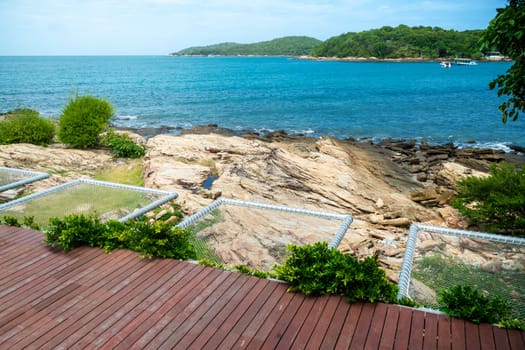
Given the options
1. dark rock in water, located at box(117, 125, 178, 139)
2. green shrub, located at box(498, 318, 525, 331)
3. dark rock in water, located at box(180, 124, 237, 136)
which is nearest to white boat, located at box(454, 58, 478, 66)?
dark rock in water, located at box(180, 124, 237, 136)

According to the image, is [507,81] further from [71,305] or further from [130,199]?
[130,199]

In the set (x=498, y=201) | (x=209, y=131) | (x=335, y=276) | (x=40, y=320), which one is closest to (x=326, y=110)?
(x=209, y=131)

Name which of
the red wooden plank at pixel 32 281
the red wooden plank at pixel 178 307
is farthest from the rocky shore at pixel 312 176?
the red wooden plank at pixel 32 281

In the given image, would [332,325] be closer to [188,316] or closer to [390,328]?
[390,328]

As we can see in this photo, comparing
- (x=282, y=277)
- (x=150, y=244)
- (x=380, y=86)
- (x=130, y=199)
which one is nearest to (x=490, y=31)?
(x=282, y=277)

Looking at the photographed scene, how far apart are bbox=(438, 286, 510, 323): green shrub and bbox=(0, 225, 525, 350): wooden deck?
5.7 inches

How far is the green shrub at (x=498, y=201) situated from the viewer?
48.0ft

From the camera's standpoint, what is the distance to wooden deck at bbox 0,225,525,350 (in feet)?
20.8

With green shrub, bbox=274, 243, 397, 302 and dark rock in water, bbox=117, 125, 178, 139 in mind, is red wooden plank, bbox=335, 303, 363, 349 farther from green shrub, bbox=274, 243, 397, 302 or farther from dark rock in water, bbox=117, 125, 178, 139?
dark rock in water, bbox=117, 125, 178, 139

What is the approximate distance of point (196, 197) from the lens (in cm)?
1739

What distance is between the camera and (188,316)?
23.1 ft

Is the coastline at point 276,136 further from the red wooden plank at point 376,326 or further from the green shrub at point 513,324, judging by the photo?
the green shrub at point 513,324

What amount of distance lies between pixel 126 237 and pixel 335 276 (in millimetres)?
4876

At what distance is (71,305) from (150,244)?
2092mm
